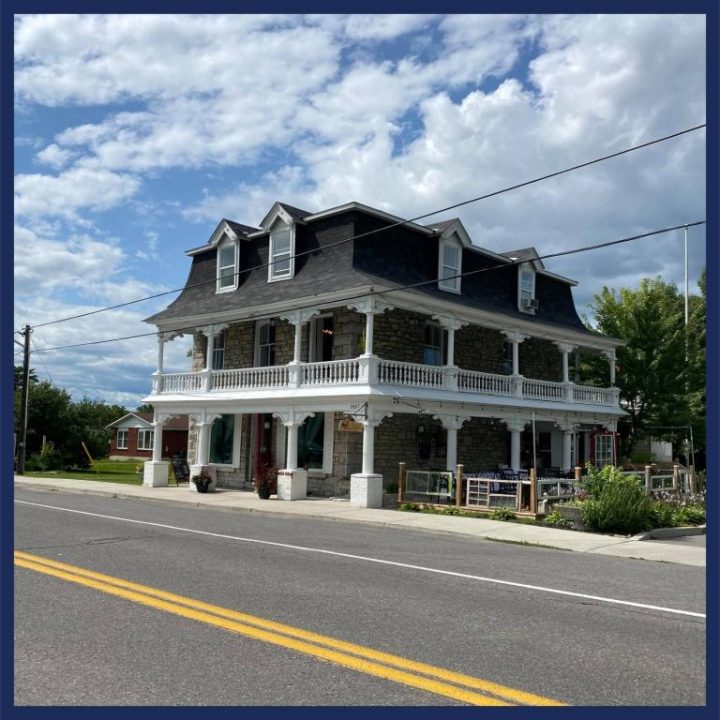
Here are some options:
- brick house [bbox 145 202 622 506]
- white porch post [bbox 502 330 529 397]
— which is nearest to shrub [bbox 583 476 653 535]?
brick house [bbox 145 202 622 506]

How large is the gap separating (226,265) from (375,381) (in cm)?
967

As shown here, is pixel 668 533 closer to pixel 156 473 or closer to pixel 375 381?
pixel 375 381

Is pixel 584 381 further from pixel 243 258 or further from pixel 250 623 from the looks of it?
pixel 250 623

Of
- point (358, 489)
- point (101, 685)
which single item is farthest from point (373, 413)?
point (101, 685)

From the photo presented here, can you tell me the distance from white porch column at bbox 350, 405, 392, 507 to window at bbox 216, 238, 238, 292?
8.93 m

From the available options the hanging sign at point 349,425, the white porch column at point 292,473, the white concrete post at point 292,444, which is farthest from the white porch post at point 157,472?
the hanging sign at point 349,425

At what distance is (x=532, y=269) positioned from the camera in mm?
28969

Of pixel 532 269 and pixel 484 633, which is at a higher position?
pixel 532 269

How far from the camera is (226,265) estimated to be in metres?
27.9

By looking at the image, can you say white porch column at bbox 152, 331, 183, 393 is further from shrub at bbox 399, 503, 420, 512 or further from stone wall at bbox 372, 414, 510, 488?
shrub at bbox 399, 503, 420, 512

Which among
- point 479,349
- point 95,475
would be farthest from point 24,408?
point 479,349

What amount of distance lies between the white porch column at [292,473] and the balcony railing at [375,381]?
92 cm

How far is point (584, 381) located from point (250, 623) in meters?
28.6

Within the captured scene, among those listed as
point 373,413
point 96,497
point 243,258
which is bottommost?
point 96,497
